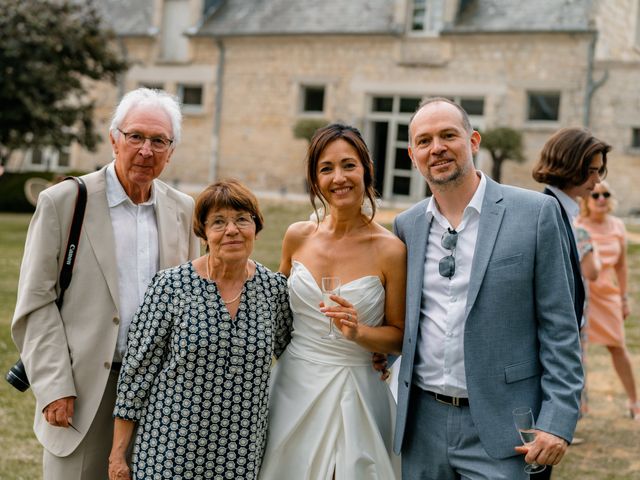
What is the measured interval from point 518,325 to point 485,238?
0.39m

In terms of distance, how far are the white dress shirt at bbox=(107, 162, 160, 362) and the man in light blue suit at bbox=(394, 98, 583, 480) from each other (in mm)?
1250

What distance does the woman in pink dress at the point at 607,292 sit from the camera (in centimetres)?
773

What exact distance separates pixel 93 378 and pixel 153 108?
4.17ft

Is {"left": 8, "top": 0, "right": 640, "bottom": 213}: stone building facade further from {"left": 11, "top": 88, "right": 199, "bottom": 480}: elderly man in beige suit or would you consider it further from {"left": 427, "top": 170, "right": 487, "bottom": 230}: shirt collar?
{"left": 11, "top": 88, "right": 199, "bottom": 480}: elderly man in beige suit

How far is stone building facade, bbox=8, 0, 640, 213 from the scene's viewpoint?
2552cm

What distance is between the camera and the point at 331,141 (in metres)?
3.89

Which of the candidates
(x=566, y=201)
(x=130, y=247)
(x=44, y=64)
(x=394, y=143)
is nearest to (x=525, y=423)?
(x=130, y=247)

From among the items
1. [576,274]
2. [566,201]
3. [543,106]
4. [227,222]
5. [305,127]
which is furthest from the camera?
[305,127]

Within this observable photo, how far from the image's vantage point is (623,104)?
2525cm

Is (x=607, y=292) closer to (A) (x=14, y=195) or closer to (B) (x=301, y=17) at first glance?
(A) (x=14, y=195)

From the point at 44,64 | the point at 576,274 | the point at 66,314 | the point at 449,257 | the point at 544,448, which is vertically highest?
the point at 44,64

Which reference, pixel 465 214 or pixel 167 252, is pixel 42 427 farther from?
pixel 465 214

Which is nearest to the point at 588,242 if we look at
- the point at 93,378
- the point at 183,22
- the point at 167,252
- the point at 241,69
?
the point at 167,252

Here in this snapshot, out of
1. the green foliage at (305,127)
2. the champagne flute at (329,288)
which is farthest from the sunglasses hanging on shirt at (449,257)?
the green foliage at (305,127)
